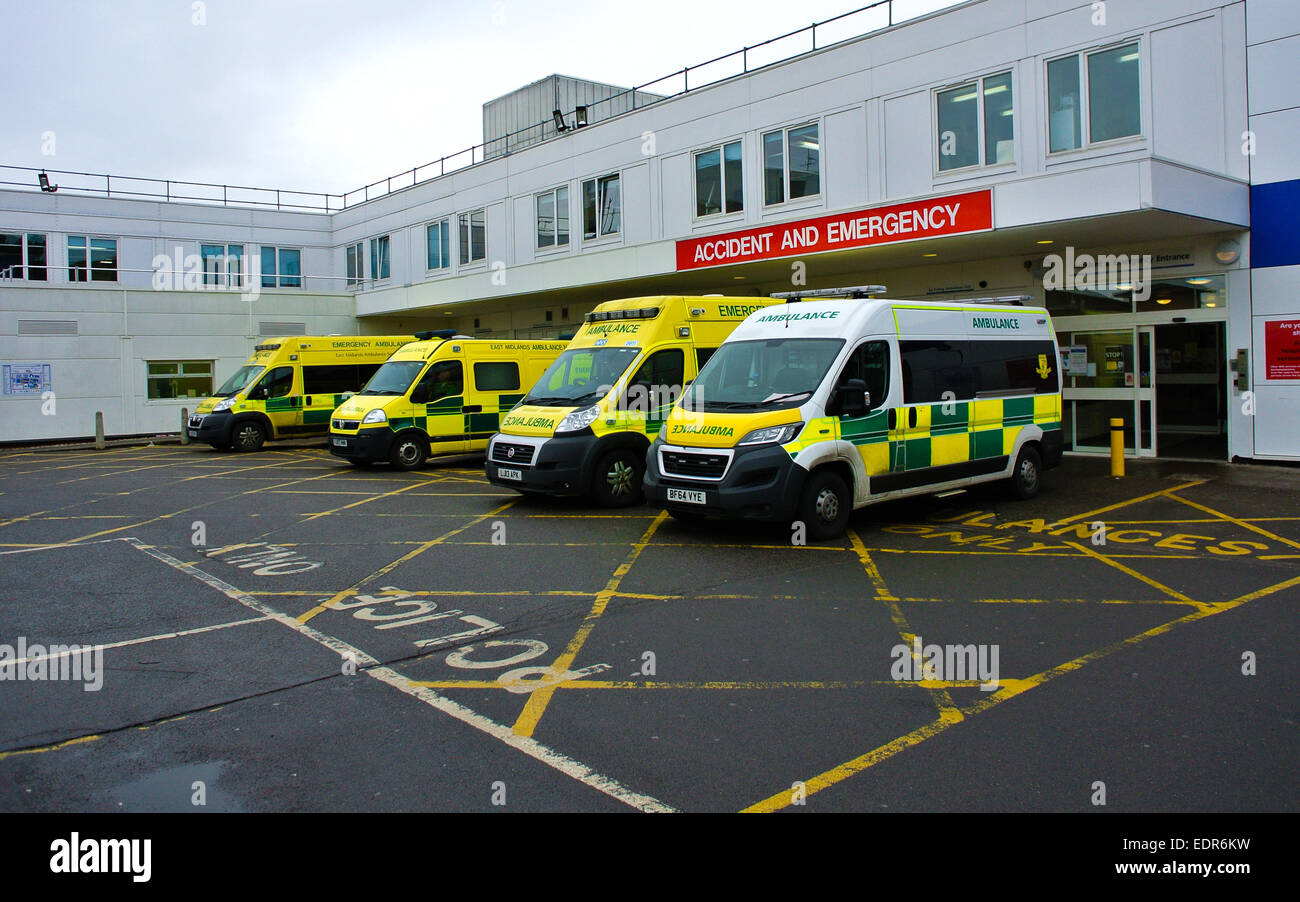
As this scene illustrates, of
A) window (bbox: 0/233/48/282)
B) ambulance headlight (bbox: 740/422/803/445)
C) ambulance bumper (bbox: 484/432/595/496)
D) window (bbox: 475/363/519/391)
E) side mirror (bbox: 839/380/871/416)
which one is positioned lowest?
ambulance bumper (bbox: 484/432/595/496)

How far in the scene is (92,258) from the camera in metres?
33.7

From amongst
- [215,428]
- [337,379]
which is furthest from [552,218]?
[215,428]

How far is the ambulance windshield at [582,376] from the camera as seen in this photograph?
41.4ft

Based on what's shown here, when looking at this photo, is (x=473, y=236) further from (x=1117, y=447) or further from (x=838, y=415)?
(x=838, y=415)

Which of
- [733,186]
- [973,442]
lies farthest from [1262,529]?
[733,186]

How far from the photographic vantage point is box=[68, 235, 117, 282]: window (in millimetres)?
33469

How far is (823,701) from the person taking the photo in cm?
537

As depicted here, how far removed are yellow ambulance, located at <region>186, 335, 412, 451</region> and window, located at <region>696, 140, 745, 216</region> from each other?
730 cm

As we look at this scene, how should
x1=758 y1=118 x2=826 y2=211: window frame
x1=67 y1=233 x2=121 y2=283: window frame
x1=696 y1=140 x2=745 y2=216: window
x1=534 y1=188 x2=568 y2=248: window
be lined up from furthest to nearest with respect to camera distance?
x1=67 y1=233 x2=121 y2=283: window frame → x1=534 y1=188 x2=568 y2=248: window → x1=696 y1=140 x2=745 y2=216: window → x1=758 y1=118 x2=826 y2=211: window frame

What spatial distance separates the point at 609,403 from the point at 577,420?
0.47 m

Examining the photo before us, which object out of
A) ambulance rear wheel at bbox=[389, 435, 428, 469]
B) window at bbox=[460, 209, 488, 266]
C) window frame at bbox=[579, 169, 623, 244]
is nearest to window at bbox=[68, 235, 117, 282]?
window at bbox=[460, 209, 488, 266]

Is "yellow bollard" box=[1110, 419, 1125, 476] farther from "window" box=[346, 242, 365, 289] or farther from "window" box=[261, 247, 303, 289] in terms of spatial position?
"window" box=[261, 247, 303, 289]
